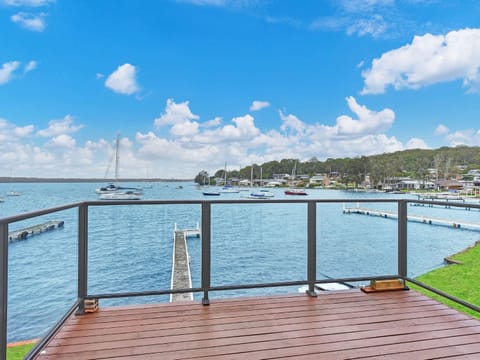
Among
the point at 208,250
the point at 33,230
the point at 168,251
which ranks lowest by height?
the point at 168,251

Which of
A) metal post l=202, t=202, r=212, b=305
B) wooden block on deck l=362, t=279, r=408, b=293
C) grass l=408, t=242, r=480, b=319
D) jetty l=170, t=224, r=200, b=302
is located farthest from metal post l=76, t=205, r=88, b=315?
grass l=408, t=242, r=480, b=319

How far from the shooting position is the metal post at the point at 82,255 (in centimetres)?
260

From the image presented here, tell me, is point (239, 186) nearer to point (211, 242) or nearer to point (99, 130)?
point (99, 130)

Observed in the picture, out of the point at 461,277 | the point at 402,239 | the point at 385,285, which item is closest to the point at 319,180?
the point at 461,277

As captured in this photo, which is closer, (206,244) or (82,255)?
(82,255)

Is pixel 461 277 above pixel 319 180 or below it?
below

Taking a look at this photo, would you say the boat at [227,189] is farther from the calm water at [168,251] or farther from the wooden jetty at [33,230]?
the wooden jetty at [33,230]

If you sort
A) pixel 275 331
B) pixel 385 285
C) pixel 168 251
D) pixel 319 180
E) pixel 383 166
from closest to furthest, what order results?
pixel 275 331, pixel 385 285, pixel 168 251, pixel 383 166, pixel 319 180

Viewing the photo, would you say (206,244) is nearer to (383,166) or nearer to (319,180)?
(383,166)

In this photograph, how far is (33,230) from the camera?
80.3 inches

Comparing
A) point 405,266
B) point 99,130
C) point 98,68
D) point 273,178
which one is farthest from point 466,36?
point 99,130

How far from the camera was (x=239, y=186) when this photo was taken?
147 ft

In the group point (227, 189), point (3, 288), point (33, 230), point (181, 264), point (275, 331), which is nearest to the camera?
point (3, 288)

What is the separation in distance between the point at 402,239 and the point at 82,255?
10.5ft
